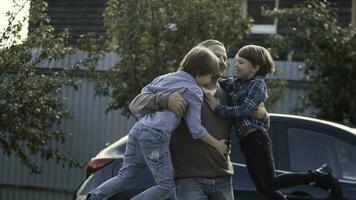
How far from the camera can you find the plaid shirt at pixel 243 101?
16.9 feet

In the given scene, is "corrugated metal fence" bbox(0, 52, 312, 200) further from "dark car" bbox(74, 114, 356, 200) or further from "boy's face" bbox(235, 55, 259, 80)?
"boy's face" bbox(235, 55, 259, 80)

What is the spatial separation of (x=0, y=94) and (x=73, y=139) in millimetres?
3089

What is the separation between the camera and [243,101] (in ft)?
17.2

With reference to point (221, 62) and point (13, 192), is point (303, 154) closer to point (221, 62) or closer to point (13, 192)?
point (221, 62)

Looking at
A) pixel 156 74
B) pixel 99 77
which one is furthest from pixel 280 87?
pixel 99 77

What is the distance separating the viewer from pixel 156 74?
Result: 387 inches

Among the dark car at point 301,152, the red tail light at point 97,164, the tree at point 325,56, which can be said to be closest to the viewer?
the dark car at point 301,152

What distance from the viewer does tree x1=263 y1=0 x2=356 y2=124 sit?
1033 centimetres

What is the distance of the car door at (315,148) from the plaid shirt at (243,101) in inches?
50.2

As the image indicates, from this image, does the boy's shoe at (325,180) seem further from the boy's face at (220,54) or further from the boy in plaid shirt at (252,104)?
the boy's face at (220,54)

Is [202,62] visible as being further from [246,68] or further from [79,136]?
[79,136]

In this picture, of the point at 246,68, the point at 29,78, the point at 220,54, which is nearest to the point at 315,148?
the point at 246,68

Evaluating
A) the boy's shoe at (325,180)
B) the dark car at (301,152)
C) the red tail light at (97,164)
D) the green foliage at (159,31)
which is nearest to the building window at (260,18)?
the green foliage at (159,31)

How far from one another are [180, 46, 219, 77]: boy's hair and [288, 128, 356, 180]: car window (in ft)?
6.21
